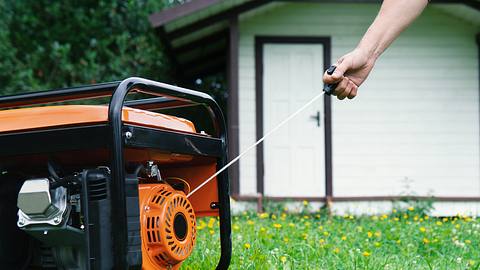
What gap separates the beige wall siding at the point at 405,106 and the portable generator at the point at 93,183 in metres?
5.88

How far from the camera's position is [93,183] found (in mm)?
2041

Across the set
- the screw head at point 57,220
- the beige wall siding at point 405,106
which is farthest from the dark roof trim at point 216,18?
the screw head at point 57,220

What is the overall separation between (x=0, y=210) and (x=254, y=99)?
19.2 ft

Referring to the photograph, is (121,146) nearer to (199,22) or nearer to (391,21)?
(391,21)

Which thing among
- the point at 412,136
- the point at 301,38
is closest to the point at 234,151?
the point at 301,38

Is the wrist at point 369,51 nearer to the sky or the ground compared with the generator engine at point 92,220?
nearer to the sky

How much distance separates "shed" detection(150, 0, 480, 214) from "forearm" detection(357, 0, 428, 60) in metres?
5.38

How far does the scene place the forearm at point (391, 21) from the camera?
2465 millimetres

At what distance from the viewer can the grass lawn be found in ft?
10.2

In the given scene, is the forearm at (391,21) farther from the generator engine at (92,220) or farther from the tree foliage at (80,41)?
the tree foliage at (80,41)

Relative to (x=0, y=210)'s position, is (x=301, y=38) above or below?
above

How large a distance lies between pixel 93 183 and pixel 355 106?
6494 millimetres

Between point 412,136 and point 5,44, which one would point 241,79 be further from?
point 5,44

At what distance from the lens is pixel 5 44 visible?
11.0m
